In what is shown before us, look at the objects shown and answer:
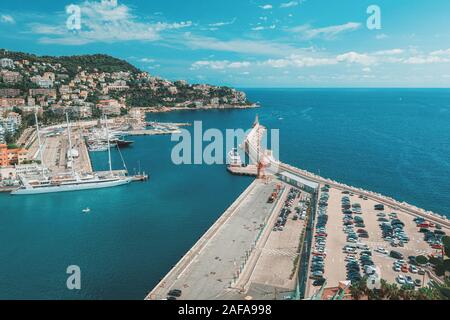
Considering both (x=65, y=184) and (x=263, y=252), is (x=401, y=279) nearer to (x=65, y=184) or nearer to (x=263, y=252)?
(x=263, y=252)

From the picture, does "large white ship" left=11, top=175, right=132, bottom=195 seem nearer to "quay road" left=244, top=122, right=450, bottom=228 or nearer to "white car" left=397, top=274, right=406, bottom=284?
"quay road" left=244, top=122, right=450, bottom=228

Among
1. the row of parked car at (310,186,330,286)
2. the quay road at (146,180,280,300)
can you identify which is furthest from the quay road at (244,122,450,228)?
the quay road at (146,180,280,300)

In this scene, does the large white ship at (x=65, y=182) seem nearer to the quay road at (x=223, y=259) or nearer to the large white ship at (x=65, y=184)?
the large white ship at (x=65, y=184)

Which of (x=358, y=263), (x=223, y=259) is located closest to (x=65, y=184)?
(x=223, y=259)

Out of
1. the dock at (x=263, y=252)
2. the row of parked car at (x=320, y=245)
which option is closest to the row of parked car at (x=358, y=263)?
the dock at (x=263, y=252)

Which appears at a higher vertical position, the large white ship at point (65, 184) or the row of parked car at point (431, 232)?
the large white ship at point (65, 184)

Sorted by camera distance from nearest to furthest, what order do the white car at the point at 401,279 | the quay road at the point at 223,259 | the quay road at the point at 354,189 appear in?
the white car at the point at 401,279 → the quay road at the point at 223,259 → the quay road at the point at 354,189
